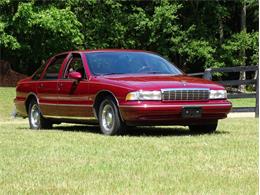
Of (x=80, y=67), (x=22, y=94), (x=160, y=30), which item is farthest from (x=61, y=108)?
(x=160, y=30)

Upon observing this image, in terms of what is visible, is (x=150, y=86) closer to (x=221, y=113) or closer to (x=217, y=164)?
(x=221, y=113)

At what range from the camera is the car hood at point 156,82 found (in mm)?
10477

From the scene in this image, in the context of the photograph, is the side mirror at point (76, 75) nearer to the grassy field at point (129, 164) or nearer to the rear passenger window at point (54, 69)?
the rear passenger window at point (54, 69)

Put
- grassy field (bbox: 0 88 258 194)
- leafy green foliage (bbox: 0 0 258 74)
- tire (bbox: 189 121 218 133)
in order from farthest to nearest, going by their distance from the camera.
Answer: leafy green foliage (bbox: 0 0 258 74) → tire (bbox: 189 121 218 133) → grassy field (bbox: 0 88 258 194)

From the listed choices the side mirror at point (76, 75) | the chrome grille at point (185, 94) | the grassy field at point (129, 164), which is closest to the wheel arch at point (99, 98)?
the side mirror at point (76, 75)

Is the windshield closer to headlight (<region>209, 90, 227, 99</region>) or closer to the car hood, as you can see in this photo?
the car hood

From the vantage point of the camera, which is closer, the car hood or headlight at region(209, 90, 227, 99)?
the car hood

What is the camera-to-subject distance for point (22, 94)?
45.2ft

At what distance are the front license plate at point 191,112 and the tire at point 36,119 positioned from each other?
3.64 metres

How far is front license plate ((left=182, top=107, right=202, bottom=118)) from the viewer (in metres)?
10.5

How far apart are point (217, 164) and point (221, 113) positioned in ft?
13.0

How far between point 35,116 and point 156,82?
3.69m

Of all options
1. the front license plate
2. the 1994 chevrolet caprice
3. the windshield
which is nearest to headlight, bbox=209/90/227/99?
the 1994 chevrolet caprice

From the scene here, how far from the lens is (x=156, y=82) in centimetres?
1060
